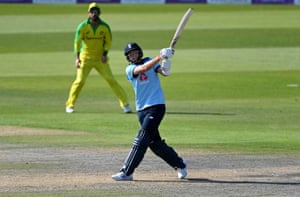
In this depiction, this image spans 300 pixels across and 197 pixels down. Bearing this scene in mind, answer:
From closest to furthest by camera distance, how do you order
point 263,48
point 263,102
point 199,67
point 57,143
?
point 57,143 → point 263,102 → point 199,67 → point 263,48

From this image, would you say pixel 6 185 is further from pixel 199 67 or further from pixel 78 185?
pixel 199 67

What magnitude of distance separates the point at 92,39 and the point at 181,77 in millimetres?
6259

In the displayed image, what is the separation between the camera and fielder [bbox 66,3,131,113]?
67.1 feet

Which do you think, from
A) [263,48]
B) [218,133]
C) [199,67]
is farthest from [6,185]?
[263,48]

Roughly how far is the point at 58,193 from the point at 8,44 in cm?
2263

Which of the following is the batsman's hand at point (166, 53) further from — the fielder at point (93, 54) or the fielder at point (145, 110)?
the fielder at point (93, 54)

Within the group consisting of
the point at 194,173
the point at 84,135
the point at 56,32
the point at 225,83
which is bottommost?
the point at 56,32

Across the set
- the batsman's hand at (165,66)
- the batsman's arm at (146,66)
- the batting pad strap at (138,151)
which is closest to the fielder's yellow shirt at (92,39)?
the batsman's arm at (146,66)

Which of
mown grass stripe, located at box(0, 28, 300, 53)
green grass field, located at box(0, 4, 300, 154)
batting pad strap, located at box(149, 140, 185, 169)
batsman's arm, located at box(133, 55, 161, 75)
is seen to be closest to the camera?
batsman's arm, located at box(133, 55, 161, 75)

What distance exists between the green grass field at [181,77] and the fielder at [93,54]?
1.33ft

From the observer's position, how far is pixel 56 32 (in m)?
36.4

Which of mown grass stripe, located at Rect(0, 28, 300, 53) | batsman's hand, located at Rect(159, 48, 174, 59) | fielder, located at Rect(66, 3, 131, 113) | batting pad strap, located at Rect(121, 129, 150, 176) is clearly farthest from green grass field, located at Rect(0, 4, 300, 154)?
batsman's hand, located at Rect(159, 48, 174, 59)

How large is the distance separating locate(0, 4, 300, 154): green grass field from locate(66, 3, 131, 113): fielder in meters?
0.40

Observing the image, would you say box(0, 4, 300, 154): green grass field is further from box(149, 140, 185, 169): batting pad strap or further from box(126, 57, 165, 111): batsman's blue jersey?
box(126, 57, 165, 111): batsman's blue jersey
